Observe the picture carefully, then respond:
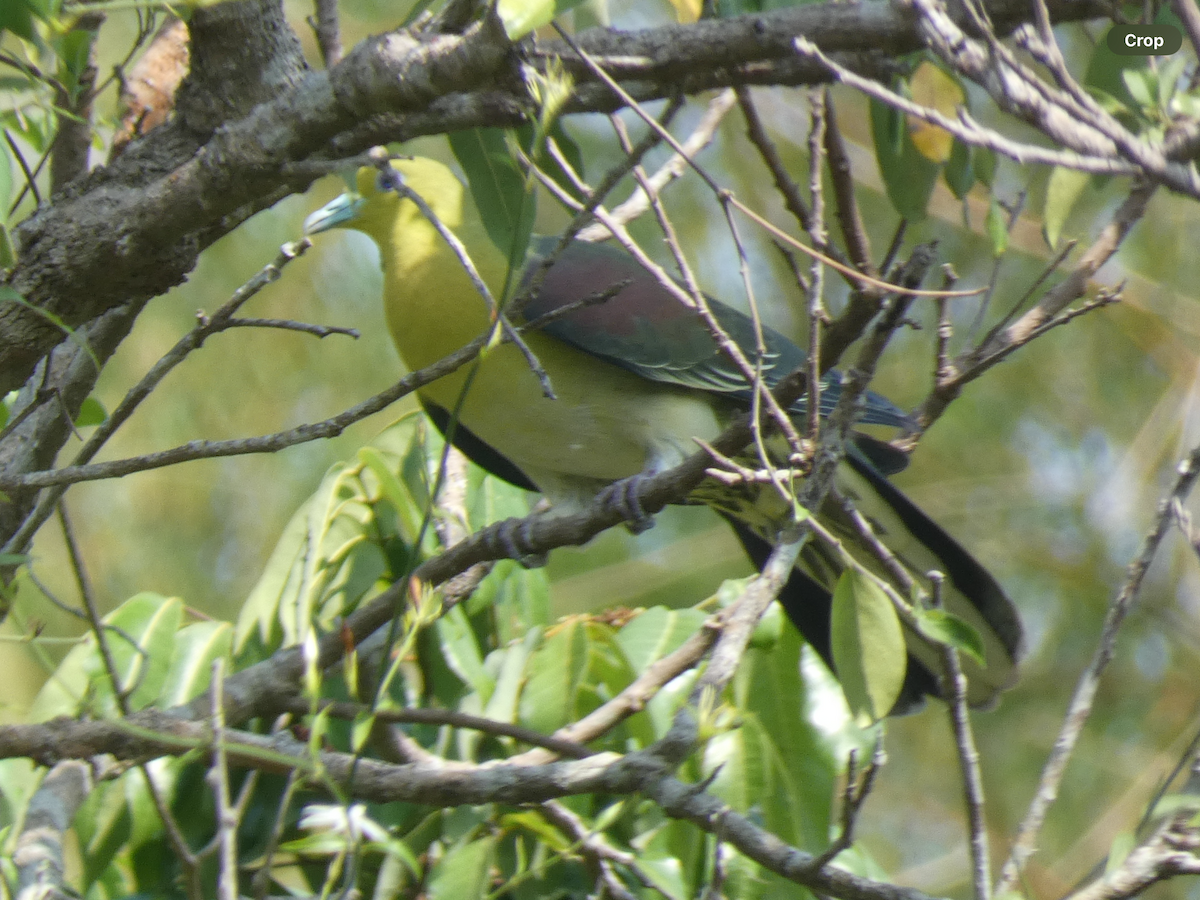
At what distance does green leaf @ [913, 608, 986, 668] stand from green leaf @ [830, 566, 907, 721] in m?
0.04

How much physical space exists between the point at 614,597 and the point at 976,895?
299 cm

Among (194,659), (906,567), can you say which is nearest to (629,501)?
(906,567)

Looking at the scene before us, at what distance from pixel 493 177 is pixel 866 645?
62 cm

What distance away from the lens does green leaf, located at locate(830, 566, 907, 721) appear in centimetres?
126

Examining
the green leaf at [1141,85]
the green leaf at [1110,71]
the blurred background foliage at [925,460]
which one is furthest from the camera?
the blurred background foliage at [925,460]

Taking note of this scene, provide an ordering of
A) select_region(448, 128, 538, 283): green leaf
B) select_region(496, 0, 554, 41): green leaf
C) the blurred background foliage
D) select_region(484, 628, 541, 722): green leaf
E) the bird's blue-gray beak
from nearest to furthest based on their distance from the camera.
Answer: select_region(496, 0, 554, 41): green leaf, select_region(448, 128, 538, 283): green leaf, select_region(484, 628, 541, 722): green leaf, the bird's blue-gray beak, the blurred background foliage

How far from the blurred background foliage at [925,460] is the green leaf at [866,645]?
9.02 feet

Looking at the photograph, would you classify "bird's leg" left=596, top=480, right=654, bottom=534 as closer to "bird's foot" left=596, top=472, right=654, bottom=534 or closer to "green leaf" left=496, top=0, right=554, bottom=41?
"bird's foot" left=596, top=472, right=654, bottom=534

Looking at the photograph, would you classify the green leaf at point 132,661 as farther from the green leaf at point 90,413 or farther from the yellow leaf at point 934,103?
the yellow leaf at point 934,103

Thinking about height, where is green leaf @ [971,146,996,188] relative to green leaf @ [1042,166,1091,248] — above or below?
above

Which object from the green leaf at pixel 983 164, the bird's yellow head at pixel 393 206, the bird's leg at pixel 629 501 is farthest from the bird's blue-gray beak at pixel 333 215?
the green leaf at pixel 983 164

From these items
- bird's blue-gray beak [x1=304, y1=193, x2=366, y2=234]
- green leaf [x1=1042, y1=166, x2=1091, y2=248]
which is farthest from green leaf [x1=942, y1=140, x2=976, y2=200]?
bird's blue-gray beak [x1=304, y1=193, x2=366, y2=234]

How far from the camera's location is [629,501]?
2.17 m

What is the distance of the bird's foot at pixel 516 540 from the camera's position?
5.85 ft
